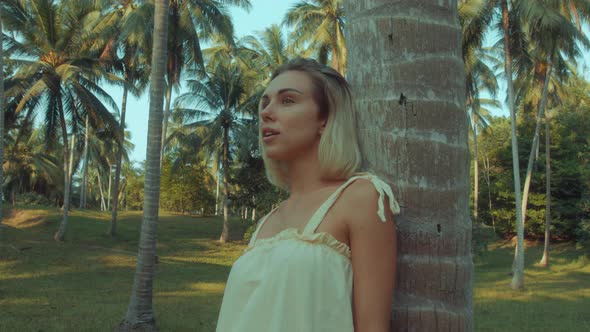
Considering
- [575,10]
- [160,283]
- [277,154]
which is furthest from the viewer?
[575,10]

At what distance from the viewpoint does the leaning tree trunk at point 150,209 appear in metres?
8.95

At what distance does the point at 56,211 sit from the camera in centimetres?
2967

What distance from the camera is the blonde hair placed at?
1.67m

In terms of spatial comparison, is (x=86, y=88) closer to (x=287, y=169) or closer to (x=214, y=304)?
(x=214, y=304)

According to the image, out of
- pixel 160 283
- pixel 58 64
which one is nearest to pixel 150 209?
pixel 160 283

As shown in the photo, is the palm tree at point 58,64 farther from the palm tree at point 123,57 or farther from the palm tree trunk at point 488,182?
the palm tree trunk at point 488,182

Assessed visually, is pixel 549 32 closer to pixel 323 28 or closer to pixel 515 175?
pixel 515 175

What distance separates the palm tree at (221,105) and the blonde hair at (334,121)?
86.0 ft

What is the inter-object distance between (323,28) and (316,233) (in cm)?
2252

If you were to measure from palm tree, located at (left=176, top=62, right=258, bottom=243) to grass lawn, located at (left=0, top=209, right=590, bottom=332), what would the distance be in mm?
5187

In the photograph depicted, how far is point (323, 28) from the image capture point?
2309 centimetres

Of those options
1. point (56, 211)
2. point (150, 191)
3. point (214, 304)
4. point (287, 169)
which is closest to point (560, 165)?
point (214, 304)

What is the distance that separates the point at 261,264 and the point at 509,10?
68.2 ft

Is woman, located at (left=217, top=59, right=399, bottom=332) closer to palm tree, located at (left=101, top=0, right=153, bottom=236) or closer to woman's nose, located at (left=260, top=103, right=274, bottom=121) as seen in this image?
woman's nose, located at (left=260, top=103, right=274, bottom=121)
